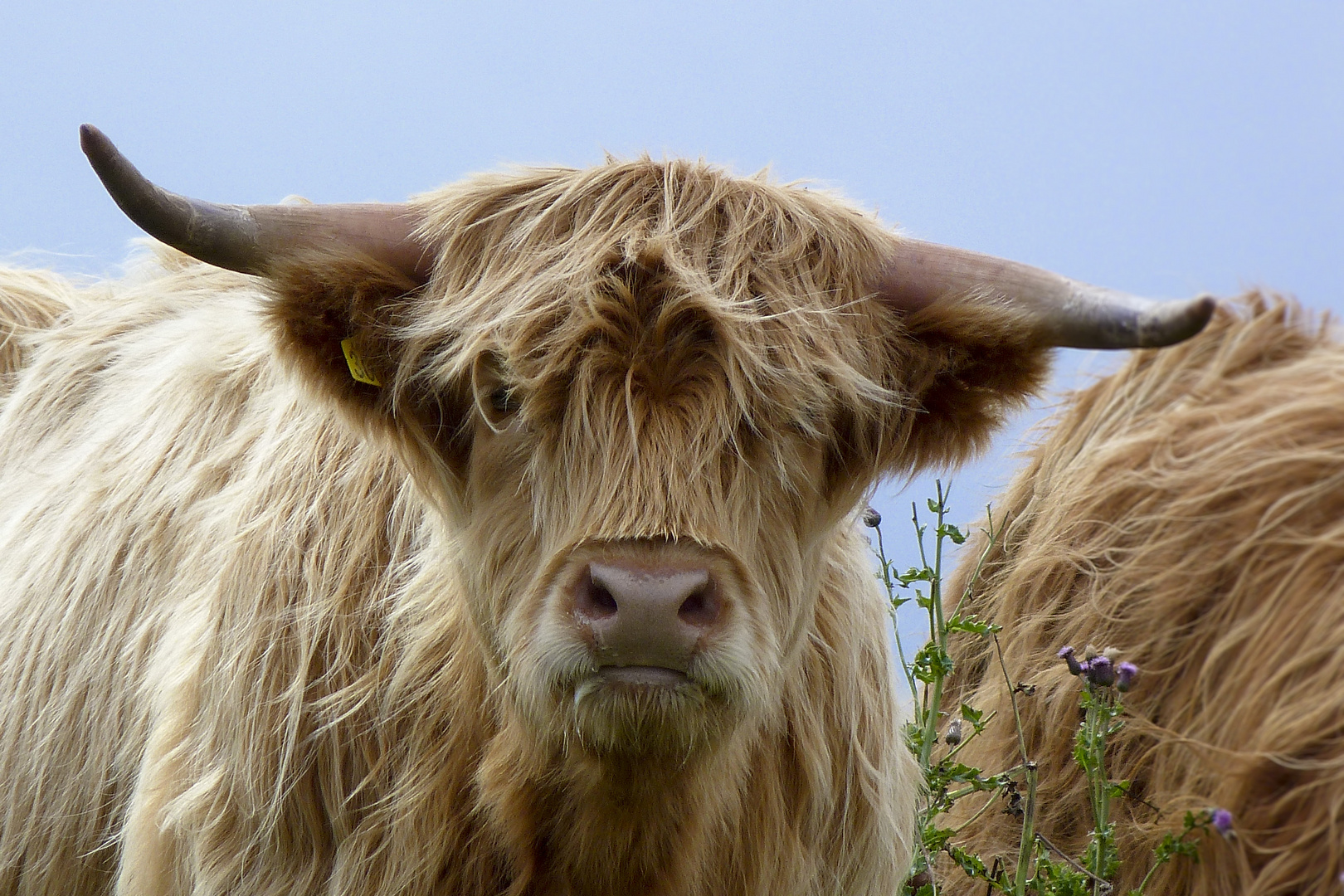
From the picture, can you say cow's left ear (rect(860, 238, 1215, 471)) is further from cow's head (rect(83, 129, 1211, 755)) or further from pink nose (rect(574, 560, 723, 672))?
pink nose (rect(574, 560, 723, 672))

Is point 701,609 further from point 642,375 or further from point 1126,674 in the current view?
point 1126,674

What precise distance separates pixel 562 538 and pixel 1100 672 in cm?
Answer: 86

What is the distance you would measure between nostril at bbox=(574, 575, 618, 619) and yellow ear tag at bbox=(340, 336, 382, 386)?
57 cm

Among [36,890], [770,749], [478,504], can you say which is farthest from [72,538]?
[770,749]

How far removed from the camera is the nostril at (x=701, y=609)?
2.04 meters

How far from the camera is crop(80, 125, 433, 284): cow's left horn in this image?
78.7 inches

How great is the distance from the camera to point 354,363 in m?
2.37

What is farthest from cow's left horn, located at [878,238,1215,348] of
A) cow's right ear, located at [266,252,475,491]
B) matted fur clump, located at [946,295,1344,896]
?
cow's right ear, located at [266,252,475,491]

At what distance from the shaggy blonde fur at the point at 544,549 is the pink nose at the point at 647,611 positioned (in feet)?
0.20

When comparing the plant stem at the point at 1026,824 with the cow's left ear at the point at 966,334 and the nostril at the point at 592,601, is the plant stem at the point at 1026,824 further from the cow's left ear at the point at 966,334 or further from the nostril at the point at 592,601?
the nostril at the point at 592,601

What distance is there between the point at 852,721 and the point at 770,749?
0.21m

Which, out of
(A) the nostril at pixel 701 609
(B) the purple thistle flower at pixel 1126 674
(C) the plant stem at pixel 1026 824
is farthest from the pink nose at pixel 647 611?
(C) the plant stem at pixel 1026 824

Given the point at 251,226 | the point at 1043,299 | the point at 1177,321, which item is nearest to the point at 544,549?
the point at 251,226

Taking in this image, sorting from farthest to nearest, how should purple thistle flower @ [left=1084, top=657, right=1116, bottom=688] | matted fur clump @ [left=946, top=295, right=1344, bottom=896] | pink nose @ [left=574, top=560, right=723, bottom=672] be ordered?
1. purple thistle flower @ [left=1084, top=657, right=1116, bottom=688]
2. matted fur clump @ [left=946, top=295, right=1344, bottom=896]
3. pink nose @ [left=574, top=560, right=723, bottom=672]
